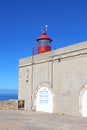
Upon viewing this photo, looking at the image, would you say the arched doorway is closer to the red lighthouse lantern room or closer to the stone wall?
the stone wall

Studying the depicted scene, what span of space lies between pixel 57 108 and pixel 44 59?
131 inches

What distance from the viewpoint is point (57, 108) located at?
659 inches

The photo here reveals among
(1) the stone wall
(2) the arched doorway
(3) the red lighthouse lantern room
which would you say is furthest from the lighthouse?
(1) the stone wall

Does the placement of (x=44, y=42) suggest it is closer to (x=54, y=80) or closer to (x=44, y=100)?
(x=54, y=80)

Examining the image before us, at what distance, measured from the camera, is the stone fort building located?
1490 cm


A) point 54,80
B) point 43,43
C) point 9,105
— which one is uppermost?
point 43,43

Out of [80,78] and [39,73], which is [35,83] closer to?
[39,73]

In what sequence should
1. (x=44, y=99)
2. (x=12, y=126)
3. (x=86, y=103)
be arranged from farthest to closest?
(x=44, y=99) < (x=86, y=103) < (x=12, y=126)

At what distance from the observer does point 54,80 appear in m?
17.2

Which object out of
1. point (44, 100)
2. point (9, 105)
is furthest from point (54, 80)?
point (9, 105)

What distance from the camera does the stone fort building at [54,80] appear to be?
48.9 feet

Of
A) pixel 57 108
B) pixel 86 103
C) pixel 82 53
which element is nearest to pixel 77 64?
pixel 82 53

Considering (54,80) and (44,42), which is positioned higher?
(44,42)

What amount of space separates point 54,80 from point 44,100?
1711 millimetres
